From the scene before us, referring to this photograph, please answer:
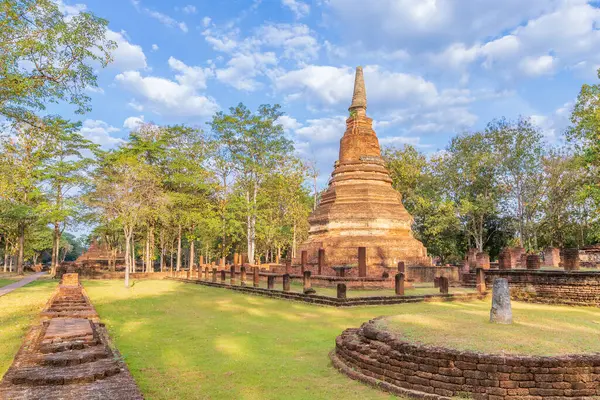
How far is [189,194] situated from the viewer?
3625 cm

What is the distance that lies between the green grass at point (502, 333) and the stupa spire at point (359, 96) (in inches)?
828

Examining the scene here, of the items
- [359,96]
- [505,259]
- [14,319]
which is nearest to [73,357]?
[14,319]

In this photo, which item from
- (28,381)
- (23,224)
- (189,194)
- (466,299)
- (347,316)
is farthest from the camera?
(189,194)

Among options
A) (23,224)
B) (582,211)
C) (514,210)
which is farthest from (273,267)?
(582,211)

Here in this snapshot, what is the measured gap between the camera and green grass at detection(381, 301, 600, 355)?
5.63 meters


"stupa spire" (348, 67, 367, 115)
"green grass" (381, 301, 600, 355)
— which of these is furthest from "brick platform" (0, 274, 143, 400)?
"stupa spire" (348, 67, 367, 115)

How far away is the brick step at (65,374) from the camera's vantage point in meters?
4.84

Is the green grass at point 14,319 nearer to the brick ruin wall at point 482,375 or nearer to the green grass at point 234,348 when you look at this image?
the green grass at point 234,348

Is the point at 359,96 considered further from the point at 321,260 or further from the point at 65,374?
the point at 65,374

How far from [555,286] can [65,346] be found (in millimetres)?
16164

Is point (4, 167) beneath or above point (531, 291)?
above

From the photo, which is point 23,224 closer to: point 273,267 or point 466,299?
point 273,267

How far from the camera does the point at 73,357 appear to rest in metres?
5.62

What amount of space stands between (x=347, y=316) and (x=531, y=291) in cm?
909
